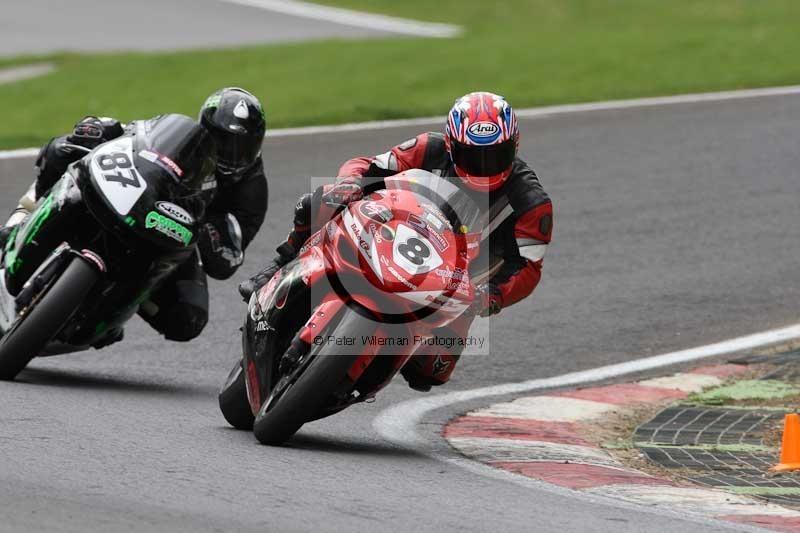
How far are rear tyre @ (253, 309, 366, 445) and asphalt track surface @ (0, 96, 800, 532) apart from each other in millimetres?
107

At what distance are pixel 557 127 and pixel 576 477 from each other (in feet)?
30.4

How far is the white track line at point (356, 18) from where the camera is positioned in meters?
24.1

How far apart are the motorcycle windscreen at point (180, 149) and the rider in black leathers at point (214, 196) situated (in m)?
0.23

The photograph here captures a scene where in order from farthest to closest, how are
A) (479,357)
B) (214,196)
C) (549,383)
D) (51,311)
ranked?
(479,357) < (549,383) < (214,196) < (51,311)

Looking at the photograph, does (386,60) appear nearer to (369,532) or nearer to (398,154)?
(398,154)

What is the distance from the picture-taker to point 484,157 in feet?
21.2

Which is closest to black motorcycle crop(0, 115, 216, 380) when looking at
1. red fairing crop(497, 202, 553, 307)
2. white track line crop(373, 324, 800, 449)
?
white track line crop(373, 324, 800, 449)

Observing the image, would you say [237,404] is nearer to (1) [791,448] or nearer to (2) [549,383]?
(1) [791,448]

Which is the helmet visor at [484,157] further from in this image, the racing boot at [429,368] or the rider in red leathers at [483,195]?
the racing boot at [429,368]

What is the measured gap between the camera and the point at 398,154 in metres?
6.79

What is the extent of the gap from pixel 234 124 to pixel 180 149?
524mm

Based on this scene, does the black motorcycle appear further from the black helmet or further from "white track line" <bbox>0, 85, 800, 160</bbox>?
"white track line" <bbox>0, 85, 800, 160</bbox>

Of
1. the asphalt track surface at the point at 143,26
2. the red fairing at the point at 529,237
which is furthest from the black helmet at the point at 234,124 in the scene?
the asphalt track surface at the point at 143,26

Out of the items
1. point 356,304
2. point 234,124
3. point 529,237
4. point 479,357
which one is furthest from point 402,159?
point 479,357
